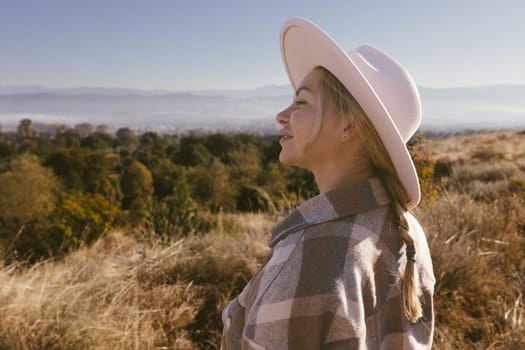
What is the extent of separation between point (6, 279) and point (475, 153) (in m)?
18.0

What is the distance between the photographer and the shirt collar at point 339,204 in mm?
1185

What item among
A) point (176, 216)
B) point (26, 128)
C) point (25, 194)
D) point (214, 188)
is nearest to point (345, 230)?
point (176, 216)

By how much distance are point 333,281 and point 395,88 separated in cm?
71

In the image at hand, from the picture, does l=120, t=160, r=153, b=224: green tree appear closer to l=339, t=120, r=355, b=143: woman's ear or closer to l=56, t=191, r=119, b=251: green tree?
l=56, t=191, r=119, b=251: green tree

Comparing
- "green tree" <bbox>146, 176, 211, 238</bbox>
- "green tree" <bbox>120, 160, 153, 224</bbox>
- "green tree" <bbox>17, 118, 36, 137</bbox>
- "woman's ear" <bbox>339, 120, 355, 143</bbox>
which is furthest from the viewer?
"green tree" <bbox>17, 118, 36, 137</bbox>

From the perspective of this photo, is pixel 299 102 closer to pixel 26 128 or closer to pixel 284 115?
pixel 284 115

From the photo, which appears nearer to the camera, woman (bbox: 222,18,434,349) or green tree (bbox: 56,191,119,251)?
woman (bbox: 222,18,434,349)

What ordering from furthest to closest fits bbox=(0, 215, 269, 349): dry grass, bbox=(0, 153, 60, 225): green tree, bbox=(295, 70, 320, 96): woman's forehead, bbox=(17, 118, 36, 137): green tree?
1. bbox=(17, 118, 36, 137): green tree
2. bbox=(0, 153, 60, 225): green tree
3. bbox=(0, 215, 269, 349): dry grass
4. bbox=(295, 70, 320, 96): woman's forehead

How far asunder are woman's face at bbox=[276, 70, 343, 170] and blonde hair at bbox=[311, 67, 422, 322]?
0.09ft

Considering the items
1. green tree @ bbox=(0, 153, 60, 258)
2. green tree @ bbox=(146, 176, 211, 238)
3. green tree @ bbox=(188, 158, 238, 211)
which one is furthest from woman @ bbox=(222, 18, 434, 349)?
green tree @ bbox=(188, 158, 238, 211)

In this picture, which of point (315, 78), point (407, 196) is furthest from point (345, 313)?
point (315, 78)

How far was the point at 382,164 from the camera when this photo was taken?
1.32m

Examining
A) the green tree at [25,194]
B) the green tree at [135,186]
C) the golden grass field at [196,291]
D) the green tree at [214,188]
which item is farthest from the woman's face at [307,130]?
the green tree at [135,186]

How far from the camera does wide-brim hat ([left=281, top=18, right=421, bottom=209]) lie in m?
1.25
